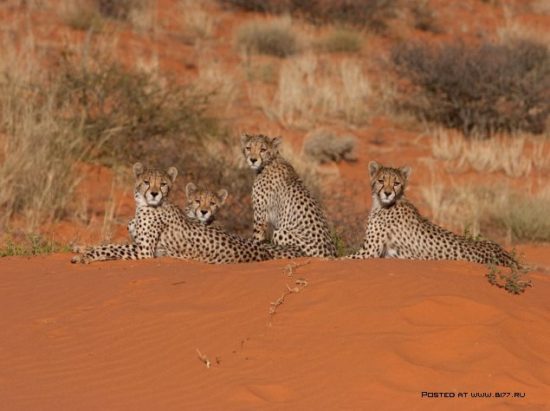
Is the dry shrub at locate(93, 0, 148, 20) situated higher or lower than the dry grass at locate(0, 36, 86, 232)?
higher

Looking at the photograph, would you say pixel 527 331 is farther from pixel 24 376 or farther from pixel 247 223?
pixel 247 223

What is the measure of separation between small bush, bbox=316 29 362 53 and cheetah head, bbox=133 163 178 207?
44.1ft

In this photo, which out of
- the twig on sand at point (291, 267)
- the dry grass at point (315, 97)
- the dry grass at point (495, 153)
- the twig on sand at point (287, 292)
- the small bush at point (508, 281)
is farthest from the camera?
the dry grass at point (315, 97)

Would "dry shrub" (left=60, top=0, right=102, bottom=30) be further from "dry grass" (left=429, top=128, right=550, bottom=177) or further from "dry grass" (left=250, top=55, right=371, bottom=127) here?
"dry grass" (left=429, top=128, right=550, bottom=177)

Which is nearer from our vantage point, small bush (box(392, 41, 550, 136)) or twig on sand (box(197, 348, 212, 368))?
twig on sand (box(197, 348, 212, 368))

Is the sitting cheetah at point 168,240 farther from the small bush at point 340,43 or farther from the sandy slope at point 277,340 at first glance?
the small bush at point 340,43

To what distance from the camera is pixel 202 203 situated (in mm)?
9219

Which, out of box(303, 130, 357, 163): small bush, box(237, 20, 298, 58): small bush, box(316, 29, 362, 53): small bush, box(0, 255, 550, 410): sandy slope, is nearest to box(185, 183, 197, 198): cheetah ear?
box(0, 255, 550, 410): sandy slope

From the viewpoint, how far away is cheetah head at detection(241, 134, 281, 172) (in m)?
9.78

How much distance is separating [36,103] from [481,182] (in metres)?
5.50

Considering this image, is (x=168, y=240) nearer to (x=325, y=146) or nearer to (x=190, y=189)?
Answer: (x=190, y=189)

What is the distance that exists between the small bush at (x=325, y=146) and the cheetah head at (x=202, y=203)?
19.6 ft

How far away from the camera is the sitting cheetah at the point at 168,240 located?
28.3 ft

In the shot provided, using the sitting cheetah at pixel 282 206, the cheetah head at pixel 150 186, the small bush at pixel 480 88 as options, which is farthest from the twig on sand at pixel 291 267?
the small bush at pixel 480 88
